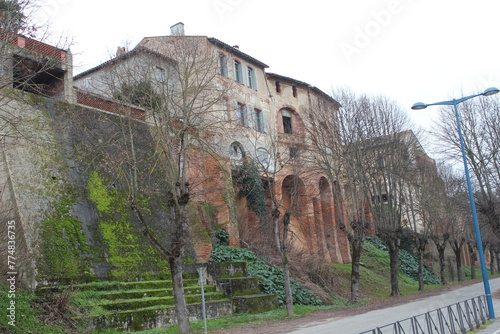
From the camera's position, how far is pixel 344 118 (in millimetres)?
23766

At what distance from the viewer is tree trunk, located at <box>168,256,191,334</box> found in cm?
1309

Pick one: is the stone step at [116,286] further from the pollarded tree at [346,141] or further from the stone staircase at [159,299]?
the pollarded tree at [346,141]

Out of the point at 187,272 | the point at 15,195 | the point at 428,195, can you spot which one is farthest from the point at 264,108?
the point at 15,195

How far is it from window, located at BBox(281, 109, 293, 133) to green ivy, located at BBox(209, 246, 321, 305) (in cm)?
1333

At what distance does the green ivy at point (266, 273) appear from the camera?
20812 mm

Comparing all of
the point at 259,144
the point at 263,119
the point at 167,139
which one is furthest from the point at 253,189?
the point at 167,139

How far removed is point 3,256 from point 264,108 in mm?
22175

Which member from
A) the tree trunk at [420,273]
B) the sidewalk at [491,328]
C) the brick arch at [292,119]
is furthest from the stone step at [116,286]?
the brick arch at [292,119]

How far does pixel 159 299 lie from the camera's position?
15.5m

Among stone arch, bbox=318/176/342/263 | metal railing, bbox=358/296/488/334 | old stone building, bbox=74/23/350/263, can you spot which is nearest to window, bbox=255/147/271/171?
old stone building, bbox=74/23/350/263

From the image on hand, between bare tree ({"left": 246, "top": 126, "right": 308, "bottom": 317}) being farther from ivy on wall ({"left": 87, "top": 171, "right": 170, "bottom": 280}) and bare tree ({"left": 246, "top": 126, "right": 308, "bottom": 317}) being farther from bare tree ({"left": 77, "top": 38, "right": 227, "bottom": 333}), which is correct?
ivy on wall ({"left": 87, "top": 171, "right": 170, "bottom": 280})

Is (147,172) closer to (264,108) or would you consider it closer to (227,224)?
(227,224)

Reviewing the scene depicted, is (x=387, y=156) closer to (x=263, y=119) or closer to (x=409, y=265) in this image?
(x=263, y=119)

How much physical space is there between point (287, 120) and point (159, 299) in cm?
2164
